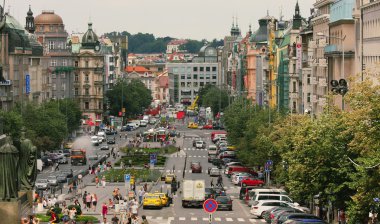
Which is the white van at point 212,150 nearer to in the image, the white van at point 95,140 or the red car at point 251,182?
the white van at point 95,140

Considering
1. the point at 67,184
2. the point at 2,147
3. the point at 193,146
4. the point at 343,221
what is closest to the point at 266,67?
the point at 193,146

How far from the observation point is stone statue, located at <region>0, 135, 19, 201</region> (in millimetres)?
48031

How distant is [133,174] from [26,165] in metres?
73.2

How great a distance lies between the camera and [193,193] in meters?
92.2

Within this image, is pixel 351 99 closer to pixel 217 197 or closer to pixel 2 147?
pixel 2 147

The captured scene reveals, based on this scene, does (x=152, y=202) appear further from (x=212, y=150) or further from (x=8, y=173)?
(x=212, y=150)

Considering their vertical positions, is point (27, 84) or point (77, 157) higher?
point (27, 84)

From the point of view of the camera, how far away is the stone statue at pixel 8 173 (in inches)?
1891

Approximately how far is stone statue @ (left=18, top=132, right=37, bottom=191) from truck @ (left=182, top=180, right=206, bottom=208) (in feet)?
132

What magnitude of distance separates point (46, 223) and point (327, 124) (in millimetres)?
15331

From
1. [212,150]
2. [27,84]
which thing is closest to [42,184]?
[212,150]

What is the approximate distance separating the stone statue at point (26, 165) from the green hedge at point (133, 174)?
2766 inches

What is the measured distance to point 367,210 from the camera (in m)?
58.1

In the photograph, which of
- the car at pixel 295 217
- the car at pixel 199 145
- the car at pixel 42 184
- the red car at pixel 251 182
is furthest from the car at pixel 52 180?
the car at pixel 199 145
